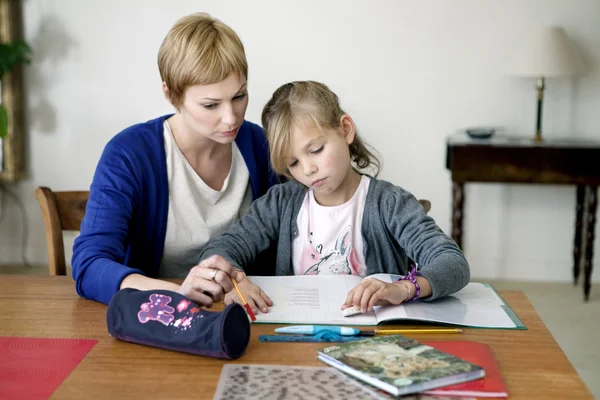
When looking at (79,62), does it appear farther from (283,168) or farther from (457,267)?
(457,267)

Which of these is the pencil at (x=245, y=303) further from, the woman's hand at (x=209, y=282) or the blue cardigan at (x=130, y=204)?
the blue cardigan at (x=130, y=204)

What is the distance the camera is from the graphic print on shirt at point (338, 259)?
1.70m

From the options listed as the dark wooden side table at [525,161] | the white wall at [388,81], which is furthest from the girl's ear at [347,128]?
the white wall at [388,81]

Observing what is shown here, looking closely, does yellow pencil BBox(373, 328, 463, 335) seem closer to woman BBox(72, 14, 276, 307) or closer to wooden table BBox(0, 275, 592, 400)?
wooden table BBox(0, 275, 592, 400)

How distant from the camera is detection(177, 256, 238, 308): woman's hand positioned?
1300mm

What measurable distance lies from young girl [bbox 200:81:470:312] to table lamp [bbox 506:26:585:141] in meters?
2.23

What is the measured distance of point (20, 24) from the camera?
4.19 metres

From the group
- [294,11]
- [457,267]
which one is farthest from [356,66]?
[457,267]

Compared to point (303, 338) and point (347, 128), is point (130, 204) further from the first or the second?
point (303, 338)

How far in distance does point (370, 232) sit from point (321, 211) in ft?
0.42

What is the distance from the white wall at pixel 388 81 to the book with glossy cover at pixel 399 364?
3.08 metres

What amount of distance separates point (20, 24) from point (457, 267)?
3502 mm

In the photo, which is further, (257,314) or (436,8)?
(436,8)

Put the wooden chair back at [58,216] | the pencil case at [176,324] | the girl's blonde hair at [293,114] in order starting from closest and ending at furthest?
the pencil case at [176,324]
the girl's blonde hair at [293,114]
the wooden chair back at [58,216]
